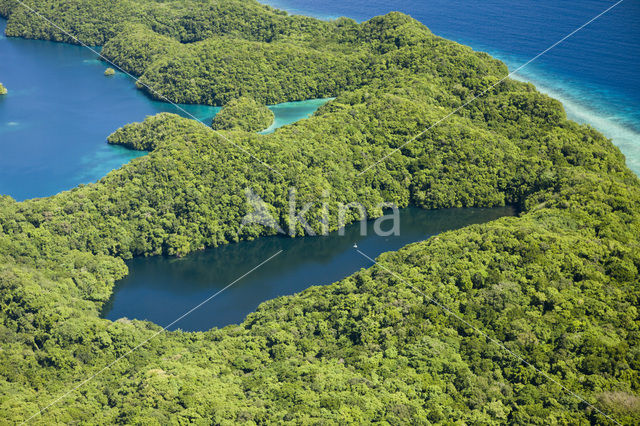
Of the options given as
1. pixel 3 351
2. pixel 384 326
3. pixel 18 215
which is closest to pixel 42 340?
pixel 3 351

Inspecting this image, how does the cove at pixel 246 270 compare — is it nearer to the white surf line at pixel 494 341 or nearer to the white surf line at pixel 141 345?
the white surf line at pixel 141 345

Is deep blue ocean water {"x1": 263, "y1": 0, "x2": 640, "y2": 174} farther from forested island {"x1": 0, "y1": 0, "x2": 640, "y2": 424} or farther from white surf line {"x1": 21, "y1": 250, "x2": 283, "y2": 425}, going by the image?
white surf line {"x1": 21, "y1": 250, "x2": 283, "y2": 425}

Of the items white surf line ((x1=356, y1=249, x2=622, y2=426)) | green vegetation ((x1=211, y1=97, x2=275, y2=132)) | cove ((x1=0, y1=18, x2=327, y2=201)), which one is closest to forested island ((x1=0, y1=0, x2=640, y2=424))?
white surf line ((x1=356, y1=249, x2=622, y2=426))

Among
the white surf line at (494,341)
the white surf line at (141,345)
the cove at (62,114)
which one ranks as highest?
the cove at (62,114)

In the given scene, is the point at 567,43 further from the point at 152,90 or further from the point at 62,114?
the point at 62,114

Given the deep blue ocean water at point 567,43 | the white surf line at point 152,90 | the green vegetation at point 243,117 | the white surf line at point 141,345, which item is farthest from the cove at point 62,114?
the deep blue ocean water at point 567,43

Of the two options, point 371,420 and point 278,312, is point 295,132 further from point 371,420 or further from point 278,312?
point 371,420

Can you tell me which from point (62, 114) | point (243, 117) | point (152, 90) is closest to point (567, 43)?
point (243, 117)
